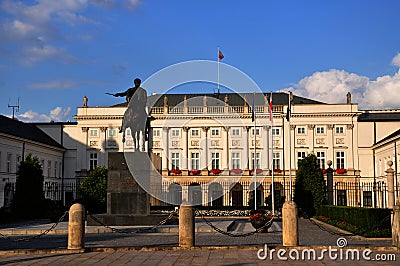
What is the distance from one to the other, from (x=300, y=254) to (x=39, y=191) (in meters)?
26.6

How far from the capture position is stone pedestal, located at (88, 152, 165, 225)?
21.8m

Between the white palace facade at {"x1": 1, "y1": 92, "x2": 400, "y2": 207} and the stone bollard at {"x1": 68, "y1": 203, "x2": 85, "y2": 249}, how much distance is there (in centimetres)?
4558

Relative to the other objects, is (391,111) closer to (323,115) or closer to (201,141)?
(323,115)

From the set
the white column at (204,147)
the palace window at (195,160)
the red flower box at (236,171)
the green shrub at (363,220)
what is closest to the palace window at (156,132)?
the palace window at (195,160)

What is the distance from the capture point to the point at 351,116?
64.0 meters

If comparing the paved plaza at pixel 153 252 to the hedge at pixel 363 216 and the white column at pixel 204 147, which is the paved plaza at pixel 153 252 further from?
the white column at pixel 204 147

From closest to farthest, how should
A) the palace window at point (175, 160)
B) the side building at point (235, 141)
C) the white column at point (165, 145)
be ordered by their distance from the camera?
1. the side building at point (235, 141)
2. the palace window at point (175, 160)
3. the white column at point (165, 145)

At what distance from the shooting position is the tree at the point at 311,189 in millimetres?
36094

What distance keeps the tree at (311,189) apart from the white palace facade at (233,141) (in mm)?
23135

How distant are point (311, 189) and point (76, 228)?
23.9 m

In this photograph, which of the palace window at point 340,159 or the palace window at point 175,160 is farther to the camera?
the palace window at point 175,160

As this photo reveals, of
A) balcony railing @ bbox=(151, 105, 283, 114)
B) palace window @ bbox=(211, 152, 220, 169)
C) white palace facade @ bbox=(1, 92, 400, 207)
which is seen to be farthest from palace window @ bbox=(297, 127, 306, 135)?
palace window @ bbox=(211, 152, 220, 169)

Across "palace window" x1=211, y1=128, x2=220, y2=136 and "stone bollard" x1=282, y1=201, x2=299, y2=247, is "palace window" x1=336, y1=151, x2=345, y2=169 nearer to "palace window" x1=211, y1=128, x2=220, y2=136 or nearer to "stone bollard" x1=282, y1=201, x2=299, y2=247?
"palace window" x1=211, y1=128, x2=220, y2=136

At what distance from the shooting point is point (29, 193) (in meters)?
36.4
